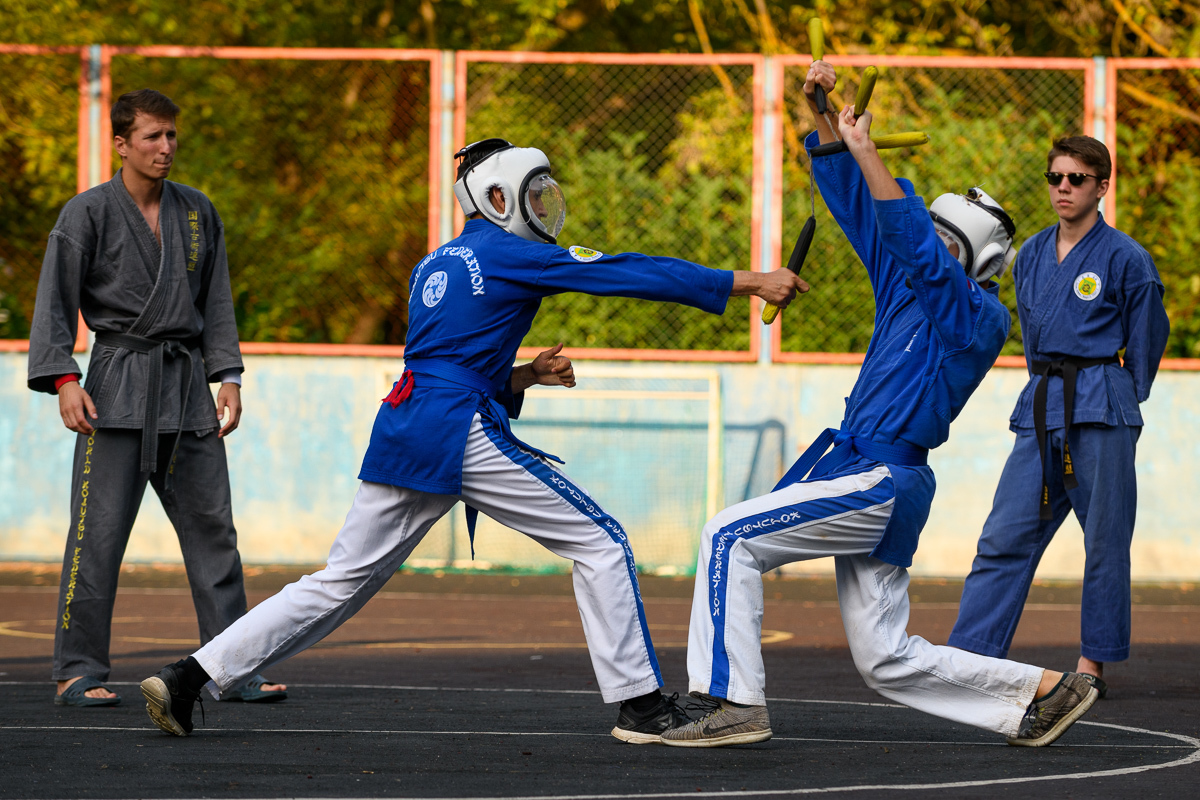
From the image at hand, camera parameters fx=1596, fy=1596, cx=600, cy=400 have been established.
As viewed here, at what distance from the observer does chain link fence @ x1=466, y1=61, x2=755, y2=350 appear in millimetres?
12070

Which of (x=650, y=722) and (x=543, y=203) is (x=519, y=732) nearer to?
(x=650, y=722)

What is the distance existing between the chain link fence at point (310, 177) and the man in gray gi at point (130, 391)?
6400mm

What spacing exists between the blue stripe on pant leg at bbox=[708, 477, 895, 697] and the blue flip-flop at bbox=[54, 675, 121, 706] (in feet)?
7.87

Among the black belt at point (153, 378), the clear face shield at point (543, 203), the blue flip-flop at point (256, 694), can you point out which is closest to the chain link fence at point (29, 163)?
the black belt at point (153, 378)


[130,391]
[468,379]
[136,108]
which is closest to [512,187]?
[468,379]

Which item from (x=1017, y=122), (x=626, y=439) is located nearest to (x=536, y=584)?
(x=626, y=439)

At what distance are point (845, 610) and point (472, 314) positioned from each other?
1501 millimetres

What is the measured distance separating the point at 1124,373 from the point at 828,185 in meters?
2.04

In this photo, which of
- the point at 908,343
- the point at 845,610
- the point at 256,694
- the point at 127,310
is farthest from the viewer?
the point at 127,310

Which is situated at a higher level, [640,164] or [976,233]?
[640,164]

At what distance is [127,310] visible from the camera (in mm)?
6102

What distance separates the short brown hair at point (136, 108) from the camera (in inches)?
237

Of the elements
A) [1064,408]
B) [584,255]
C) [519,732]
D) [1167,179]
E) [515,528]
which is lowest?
[519,732]

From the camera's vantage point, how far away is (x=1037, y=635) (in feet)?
27.9
